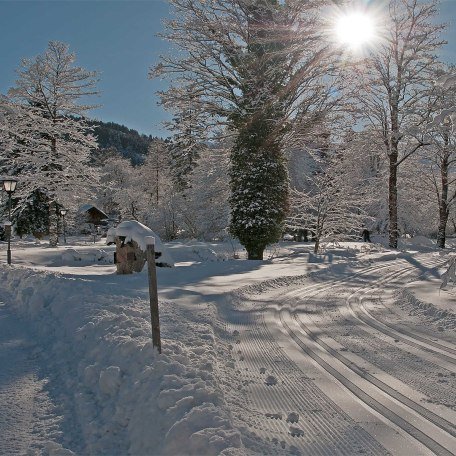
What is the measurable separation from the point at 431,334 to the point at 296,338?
2.13m

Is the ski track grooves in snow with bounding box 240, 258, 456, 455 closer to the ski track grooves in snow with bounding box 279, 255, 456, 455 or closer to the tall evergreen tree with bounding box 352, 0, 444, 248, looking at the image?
the ski track grooves in snow with bounding box 279, 255, 456, 455

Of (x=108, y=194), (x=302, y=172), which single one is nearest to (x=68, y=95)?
(x=302, y=172)

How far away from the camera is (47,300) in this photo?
745 centimetres

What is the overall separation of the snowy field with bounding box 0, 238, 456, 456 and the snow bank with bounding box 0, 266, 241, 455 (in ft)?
0.05

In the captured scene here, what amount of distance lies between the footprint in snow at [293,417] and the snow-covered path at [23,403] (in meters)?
1.82

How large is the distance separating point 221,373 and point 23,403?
1.91 m

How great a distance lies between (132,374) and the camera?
3.96 metres

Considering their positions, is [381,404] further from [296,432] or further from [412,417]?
[296,432]

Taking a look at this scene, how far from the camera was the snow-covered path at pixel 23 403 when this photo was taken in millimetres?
3062

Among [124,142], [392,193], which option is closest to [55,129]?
[392,193]

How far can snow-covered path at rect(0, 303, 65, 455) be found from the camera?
306 cm

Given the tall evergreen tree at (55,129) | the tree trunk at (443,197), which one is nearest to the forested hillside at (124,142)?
the tall evergreen tree at (55,129)

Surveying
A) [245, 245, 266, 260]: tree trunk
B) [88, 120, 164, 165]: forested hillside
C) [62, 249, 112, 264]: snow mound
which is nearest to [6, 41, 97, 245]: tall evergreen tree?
[62, 249, 112, 264]: snow mound

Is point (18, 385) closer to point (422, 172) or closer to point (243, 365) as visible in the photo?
point (243, 365)
